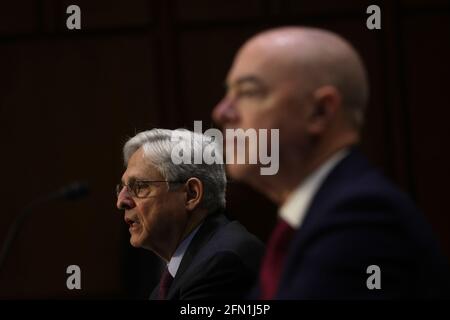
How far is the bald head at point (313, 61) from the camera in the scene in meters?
1.20

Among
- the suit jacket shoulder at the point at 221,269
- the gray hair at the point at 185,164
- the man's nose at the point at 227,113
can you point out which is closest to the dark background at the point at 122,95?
the gray hair at the point at 185,164

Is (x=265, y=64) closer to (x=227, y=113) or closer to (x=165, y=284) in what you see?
(x=227, y=113)

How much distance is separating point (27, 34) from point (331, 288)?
134 inches

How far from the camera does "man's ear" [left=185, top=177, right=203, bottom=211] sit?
2.11m

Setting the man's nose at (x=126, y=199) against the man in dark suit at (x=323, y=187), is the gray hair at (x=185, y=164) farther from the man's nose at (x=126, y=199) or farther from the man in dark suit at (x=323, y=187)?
the man in dark suit at (x=323, y=187)

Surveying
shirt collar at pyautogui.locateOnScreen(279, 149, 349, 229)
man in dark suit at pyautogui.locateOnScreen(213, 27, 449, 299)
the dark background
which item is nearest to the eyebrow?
man in dark suit at pyautogui.locateOnScreen(213, 27, 449, 299)

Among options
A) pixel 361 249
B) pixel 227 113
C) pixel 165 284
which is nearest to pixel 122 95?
pixel 165 284

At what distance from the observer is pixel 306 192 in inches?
48.2

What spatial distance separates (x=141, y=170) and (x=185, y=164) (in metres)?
0.12

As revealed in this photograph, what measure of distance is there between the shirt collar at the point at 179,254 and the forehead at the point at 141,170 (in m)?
0.17

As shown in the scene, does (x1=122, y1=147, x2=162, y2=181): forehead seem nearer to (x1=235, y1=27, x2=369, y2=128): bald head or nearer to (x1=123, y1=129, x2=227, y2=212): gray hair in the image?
(x1=123, y1=129, x2=227, y2=212): gray hair

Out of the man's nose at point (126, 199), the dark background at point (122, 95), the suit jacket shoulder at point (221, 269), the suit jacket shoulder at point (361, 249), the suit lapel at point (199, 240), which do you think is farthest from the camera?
the dark background at point (122, 95)
